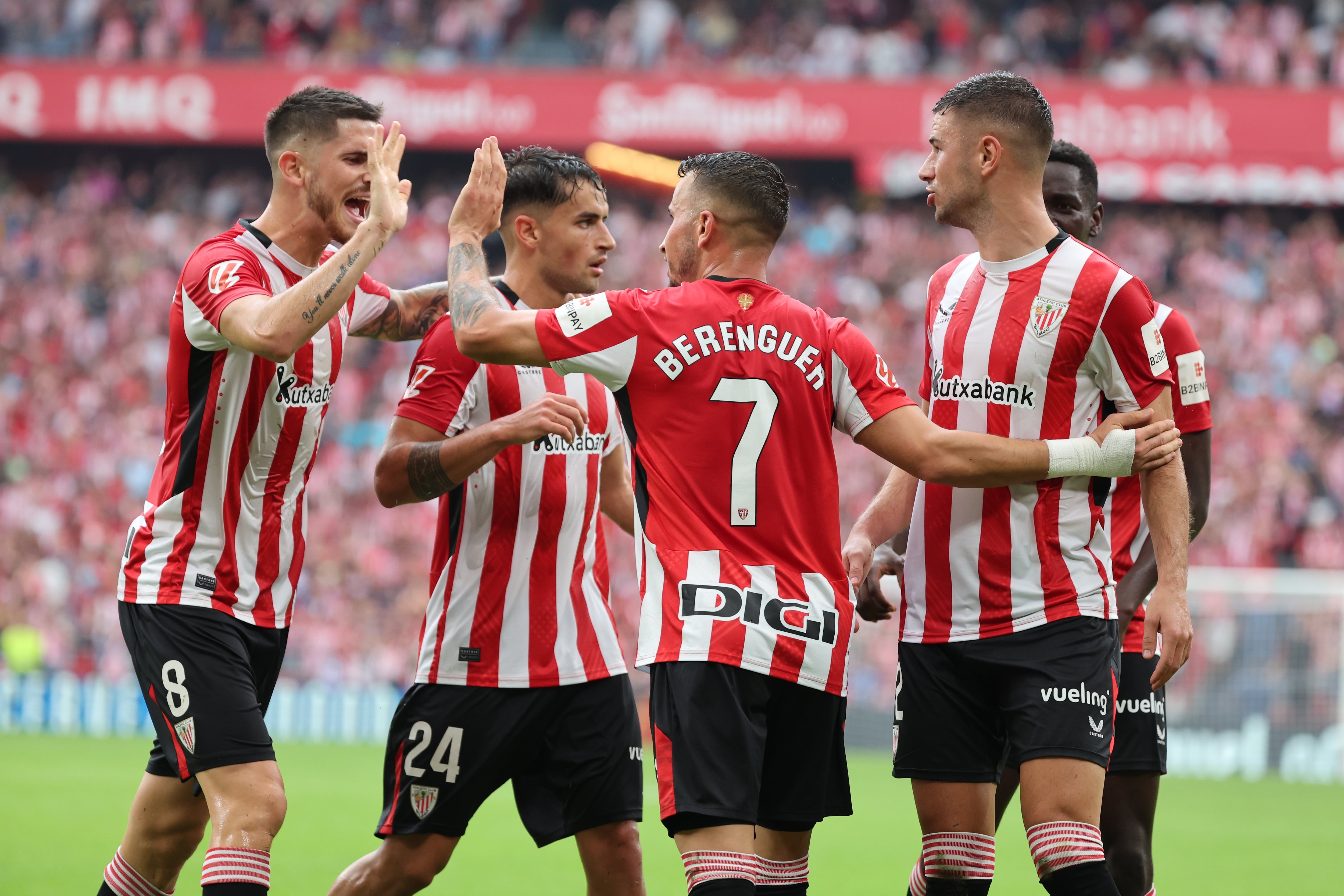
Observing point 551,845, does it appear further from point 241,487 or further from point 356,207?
point 356,207

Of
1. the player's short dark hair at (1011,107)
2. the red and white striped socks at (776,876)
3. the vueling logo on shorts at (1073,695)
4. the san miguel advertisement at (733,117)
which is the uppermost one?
the san miguel advertisement at (733,117)

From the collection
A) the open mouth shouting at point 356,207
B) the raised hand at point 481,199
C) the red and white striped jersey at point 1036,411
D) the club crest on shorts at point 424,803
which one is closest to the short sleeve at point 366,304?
the open mouth shouting at point 356,207

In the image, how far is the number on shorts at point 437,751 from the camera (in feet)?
16.1

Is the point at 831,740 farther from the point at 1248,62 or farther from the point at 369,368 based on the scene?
the point at 1248,62

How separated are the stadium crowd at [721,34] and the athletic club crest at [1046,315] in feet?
69.3

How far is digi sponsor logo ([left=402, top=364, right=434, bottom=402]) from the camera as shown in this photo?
16.5 feet

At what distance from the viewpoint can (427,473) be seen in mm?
4746

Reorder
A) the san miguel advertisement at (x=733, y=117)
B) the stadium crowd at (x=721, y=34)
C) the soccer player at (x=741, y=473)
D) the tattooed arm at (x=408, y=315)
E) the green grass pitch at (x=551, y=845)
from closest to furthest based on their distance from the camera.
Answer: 1. the soccer player at (x=741, y=473)
2. the tattooed arm at (x=408, y=315)
3. the green grass pitch at (x=551, y=845)
4. the san miguel advertisement at (x=733, y=117)
5. the stadium crowd at (x=721, y=34)

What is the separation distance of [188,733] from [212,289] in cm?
137

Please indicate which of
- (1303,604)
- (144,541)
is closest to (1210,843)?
(1303,604)

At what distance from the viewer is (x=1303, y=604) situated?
Result: 48.9 ft

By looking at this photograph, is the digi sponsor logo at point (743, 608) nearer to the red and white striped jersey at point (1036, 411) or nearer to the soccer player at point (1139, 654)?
the red and white striped jersey at point (1036, 411)

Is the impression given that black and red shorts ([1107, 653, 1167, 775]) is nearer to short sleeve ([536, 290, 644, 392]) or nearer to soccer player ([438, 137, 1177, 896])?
soccer player ([438, 137, 1177, 896])

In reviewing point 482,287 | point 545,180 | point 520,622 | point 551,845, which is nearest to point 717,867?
point 520,622
